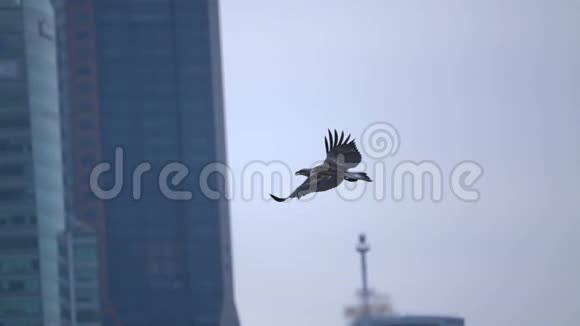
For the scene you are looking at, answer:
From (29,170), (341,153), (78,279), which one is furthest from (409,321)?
(341,153)

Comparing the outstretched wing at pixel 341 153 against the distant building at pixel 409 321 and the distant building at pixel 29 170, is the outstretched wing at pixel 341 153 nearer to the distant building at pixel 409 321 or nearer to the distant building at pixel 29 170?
the distant building at pixel 409 321

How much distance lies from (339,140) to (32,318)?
12397cm

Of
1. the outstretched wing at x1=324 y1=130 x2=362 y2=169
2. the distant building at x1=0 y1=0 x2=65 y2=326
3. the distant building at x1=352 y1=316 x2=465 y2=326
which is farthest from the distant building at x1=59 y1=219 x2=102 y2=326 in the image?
the outstretched wing at x1=324 y1=130 x2=362 y2=169

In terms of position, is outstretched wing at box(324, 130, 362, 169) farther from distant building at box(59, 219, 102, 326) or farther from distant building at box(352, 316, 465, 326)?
distant building at box(59, 219, 102, 326)

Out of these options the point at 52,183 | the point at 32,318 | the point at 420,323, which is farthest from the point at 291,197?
the point at 52,183

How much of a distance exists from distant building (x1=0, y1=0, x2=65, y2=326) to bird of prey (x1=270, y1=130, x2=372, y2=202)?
124 meters

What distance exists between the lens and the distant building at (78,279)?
16050cm

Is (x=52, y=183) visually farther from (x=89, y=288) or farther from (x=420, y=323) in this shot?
(x=420, y=323)

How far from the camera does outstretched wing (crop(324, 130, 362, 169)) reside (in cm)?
3216

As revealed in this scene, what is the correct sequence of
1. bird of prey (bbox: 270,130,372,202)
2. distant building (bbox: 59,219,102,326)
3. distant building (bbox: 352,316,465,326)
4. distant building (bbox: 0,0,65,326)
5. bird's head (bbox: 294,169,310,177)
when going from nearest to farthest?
bird of prey (bbox: 270,130,372,202) < bird's head (bbox: 294,169,310,177) < distant building (bbox: 352,316,465,326) < distant building (bbox: 0,0,65,326) < distant building (bbox: 59,219,102,326)

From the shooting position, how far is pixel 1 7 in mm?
162125

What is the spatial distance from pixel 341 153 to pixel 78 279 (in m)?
135

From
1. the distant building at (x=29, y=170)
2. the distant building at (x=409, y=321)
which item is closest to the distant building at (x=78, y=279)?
the distant building at (x=29, y=170)

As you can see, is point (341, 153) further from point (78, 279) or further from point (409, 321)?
point (78, 279)
